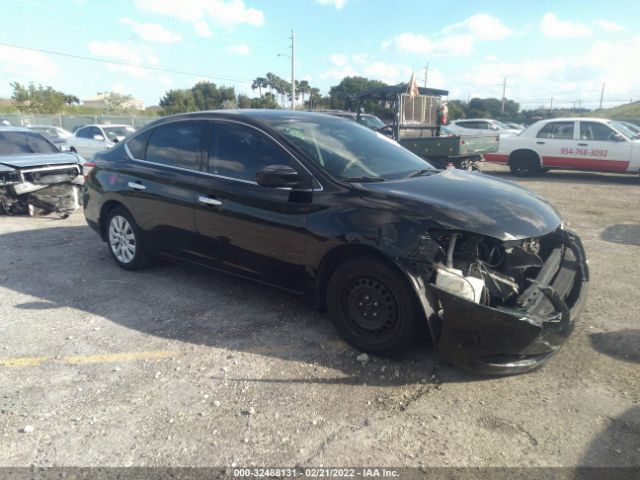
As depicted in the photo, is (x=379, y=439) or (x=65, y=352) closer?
(x=379, y=439)

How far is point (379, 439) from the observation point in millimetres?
2619

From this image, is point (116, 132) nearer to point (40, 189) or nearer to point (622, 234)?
point (40, 189)

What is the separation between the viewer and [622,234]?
6902mm

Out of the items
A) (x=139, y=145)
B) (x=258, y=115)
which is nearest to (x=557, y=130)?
(x=258, y=115)

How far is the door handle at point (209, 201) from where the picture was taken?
419 centimetres

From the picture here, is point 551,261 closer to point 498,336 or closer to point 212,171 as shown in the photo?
point 498,336

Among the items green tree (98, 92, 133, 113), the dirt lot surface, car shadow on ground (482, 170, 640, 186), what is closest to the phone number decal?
car shadow on ground (482, 170, 640, 186)

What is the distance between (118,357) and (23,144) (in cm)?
708

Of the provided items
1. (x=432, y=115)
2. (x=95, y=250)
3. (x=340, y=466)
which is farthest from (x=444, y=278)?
(x=432, y=115)

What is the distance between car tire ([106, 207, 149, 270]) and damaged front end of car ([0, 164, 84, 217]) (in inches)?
138

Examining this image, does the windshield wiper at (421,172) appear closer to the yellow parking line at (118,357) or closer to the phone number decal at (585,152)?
the yellow parking line at (118,357)

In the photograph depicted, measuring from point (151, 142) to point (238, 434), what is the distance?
3419 mm

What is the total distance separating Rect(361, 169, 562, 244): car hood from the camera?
3.13 metres

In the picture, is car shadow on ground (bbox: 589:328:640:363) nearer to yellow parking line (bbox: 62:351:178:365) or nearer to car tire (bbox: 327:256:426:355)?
car tire (bbox: 327:256:426:355)
